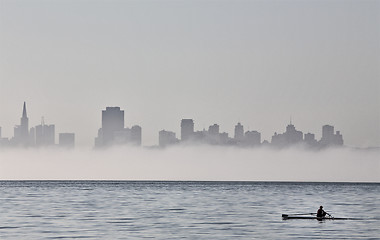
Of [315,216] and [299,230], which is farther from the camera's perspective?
[315,216]

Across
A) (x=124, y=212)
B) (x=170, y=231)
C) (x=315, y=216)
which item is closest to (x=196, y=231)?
(x=170, y=231)

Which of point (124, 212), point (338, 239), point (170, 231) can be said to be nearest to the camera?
point (338, 239)

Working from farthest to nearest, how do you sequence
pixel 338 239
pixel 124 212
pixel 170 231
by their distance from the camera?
pixel 124 212, pixel 170 231, pixel 338 239

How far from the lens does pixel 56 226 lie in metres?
92.2

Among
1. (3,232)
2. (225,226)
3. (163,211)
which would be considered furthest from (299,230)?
(163,211)

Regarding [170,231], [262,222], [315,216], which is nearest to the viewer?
[170,231]

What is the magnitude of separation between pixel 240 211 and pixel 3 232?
154 feet

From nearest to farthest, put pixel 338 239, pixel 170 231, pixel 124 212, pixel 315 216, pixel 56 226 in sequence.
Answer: pixel 338 239, pixel 170 231, pixel 56 226, pixel 315 216, pixel 124 212

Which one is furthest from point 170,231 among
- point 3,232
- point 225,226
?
point 3,232

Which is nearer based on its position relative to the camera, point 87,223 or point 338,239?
point 338,239

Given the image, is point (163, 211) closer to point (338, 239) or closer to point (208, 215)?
point (208, 215)

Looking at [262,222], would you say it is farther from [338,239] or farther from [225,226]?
[338,239]

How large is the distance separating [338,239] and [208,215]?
34.3 meters

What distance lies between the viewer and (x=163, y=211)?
124 metres
